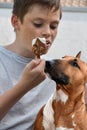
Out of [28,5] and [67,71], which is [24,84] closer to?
[67,71]

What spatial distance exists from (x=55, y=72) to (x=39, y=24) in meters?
0.20

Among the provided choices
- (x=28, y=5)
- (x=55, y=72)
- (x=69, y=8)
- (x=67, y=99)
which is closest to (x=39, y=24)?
(x=28, y=5)

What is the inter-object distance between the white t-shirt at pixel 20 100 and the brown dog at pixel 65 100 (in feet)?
0.23

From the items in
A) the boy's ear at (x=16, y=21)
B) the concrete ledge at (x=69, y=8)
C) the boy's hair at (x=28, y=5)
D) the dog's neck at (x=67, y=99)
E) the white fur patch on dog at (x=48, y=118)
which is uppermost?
the boy's hair at (x=28, y=5)

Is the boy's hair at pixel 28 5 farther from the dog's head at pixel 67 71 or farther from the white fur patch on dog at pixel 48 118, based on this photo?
the white fur patch on dog at pixel 48 118

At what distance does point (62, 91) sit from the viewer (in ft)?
4.32

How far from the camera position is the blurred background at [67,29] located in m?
2.26

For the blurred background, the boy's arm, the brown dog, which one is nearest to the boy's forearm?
the boy's arm

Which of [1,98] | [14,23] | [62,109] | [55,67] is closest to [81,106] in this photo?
[62,109]

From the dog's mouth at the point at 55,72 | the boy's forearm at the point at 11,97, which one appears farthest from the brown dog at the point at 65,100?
the boy's forearm at the point at 11,97

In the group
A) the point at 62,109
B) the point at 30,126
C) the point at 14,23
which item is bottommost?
the point at 30,126

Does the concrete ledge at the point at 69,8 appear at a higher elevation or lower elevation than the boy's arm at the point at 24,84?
lower

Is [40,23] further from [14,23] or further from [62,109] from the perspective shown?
[62,109]

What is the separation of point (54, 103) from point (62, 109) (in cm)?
4
